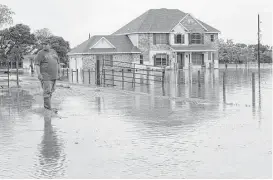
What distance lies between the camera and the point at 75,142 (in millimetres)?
10438

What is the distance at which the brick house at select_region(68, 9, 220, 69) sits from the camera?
7538 cm

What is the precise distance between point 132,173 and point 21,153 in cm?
237

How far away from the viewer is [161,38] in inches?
3100

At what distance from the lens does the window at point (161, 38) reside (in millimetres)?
78562

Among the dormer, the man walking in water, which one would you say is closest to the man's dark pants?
the man walking in water

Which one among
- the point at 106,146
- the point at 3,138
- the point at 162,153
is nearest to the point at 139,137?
the point at 106,146

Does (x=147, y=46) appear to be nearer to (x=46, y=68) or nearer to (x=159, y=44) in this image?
(x=159, y=44)

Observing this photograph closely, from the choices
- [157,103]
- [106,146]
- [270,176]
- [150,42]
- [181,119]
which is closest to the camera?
[270,176]

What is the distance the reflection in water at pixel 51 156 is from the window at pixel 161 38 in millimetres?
66780

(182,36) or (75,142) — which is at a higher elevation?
(182,36)

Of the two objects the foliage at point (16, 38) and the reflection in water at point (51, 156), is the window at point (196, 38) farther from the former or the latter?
the reflection in water at point (51, 156)

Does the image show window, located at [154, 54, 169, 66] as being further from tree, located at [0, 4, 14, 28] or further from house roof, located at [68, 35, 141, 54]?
tree, located at [0, 4, 14, 28]

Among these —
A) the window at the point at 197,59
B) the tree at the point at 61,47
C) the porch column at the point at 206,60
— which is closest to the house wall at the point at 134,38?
the window at the point at 197,59

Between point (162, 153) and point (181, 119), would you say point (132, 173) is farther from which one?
point (181, 119)
